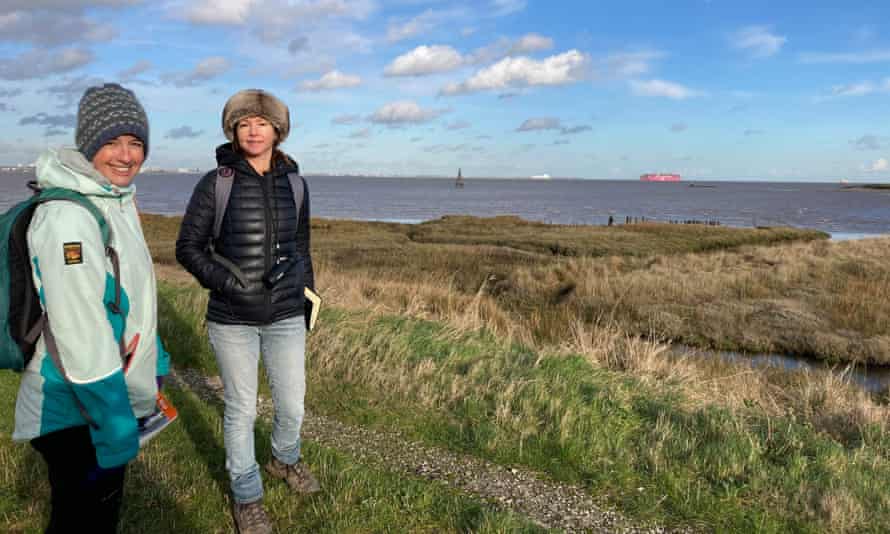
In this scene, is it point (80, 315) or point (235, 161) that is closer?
point (80, 315)

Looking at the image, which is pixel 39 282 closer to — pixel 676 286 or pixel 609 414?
pixel 609 414

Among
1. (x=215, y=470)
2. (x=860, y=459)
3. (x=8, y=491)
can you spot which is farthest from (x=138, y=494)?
(x=860, y=459)

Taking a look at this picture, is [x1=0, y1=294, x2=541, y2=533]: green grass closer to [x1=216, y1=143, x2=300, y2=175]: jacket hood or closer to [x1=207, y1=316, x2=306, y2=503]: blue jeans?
[x1=207, y1=316, x2=306, y2=503]: blue jeans

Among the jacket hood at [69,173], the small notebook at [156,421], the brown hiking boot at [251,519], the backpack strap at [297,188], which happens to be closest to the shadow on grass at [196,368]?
the brown hiking boot at [251,519]

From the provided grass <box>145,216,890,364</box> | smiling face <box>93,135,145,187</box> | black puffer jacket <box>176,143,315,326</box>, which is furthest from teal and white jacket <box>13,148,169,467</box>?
grass <box>145,216,890,364</box>

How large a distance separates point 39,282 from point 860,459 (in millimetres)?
5826

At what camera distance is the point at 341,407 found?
19.7 ft

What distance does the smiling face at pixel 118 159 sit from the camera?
251cm

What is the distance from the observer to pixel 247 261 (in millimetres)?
3494

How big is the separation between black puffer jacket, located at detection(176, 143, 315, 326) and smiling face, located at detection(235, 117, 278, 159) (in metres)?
0.07

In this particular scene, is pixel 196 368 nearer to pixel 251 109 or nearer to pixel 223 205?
pixel 223 205

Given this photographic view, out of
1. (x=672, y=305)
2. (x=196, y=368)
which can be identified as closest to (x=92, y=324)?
(x=196, y=368)

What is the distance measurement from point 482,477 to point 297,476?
1378mm

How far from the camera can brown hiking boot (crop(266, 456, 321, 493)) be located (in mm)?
4062
